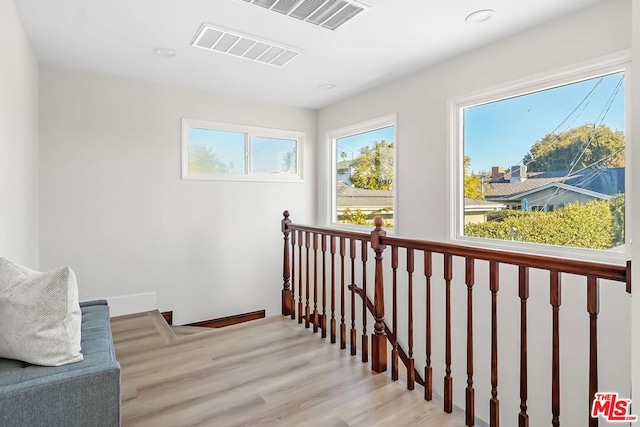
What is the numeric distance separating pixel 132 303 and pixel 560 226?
3896 mm

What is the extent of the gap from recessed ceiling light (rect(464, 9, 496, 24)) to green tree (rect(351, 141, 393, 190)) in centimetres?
161


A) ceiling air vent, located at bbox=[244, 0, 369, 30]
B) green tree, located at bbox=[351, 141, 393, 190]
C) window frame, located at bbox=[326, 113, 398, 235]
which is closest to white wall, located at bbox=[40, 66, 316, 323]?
window frame, located at bbox=[326, 113, 398, 235]

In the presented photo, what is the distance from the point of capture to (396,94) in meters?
3.68

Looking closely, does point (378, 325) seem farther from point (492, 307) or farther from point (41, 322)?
point (41, 322)

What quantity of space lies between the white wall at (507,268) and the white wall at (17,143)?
3108 mm

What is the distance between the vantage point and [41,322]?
1293 mm

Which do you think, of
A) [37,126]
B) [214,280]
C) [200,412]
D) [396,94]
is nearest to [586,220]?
[396,94]

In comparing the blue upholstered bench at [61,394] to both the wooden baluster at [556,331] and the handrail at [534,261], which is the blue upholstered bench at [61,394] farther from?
the wooden baluster at [556,331]

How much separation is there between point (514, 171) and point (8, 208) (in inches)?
142

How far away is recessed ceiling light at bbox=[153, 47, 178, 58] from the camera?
2877 mm

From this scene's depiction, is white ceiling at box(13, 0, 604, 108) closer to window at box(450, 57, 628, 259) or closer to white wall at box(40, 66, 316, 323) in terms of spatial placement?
white wall at box(40, 66, 316, 323)

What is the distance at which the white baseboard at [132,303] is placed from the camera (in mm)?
Result: 3480

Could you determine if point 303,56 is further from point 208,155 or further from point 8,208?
point 8,208

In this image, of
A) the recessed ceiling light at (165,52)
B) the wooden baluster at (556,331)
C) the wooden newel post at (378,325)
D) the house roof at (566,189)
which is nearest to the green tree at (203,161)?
the recessed ceiling light at (165,52)
